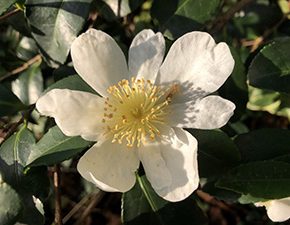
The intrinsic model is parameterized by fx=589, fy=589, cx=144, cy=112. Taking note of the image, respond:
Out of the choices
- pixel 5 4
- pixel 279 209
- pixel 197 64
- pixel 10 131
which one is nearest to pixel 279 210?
pixel 279 209

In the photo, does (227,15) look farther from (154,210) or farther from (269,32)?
(154,210)

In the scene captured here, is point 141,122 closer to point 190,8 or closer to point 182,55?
point 182,55

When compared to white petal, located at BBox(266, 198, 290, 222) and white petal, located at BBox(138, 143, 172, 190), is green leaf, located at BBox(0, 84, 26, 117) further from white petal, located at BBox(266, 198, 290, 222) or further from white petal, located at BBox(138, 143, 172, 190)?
white petal, located at BBox(266, 198, 290, 222)

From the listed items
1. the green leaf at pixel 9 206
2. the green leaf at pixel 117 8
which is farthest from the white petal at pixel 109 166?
the green leaf at pixel 117 8

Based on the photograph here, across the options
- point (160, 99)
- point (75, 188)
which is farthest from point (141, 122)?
point (75, 188)

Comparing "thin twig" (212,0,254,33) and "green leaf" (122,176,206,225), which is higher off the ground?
"thin twig" (212,0,254,33)

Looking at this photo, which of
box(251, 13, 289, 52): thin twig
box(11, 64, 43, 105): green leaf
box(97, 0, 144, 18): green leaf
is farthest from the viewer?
box(251, 13, 289, 52): thin twig

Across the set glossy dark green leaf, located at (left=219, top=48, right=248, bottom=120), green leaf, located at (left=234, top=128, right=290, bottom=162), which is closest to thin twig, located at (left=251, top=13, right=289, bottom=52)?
glossy dark green leaf, located at (left=219, top=48, right=248, bottom=120)
